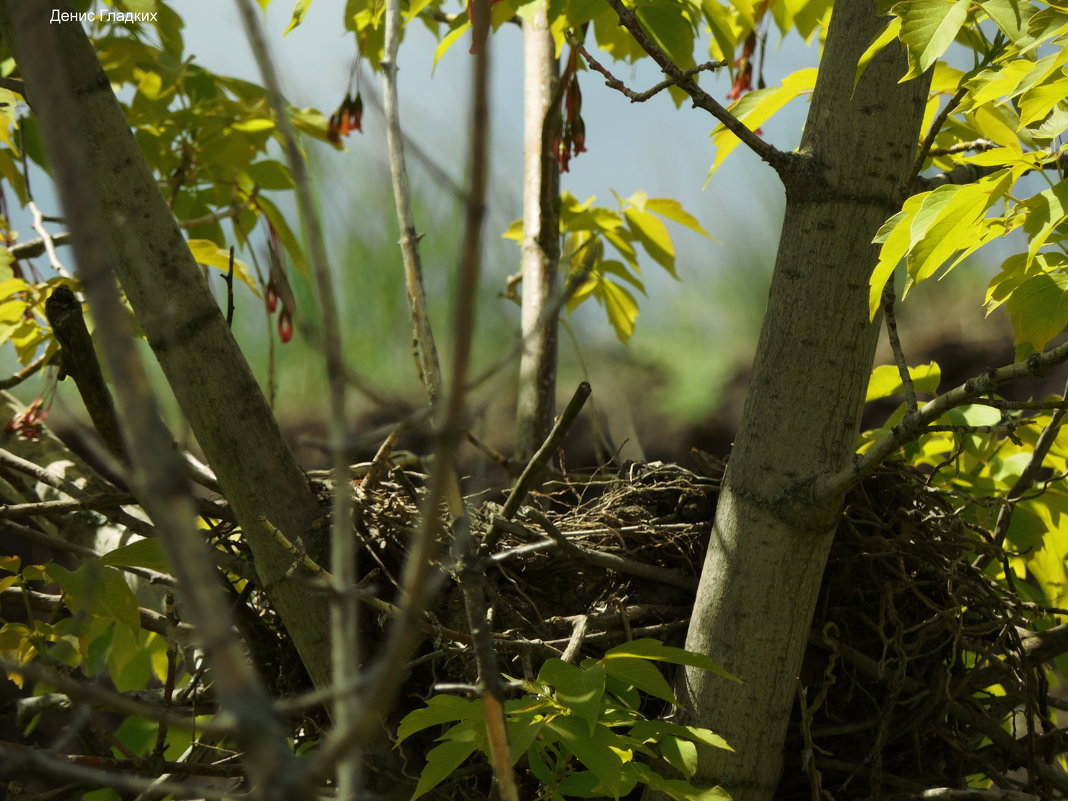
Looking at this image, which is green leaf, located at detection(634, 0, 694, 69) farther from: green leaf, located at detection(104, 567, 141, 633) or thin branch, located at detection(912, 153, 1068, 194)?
green leaf, located at detection(104, 567, 141, 633)

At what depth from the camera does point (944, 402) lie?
2.06 ft

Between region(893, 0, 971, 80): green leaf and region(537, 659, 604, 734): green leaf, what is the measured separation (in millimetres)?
485

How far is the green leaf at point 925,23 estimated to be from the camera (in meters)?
0.63

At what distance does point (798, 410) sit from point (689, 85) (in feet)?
0.97

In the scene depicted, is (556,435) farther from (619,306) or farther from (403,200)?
(619,306)

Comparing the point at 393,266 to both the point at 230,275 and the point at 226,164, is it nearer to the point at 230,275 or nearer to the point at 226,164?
the point at 226,164

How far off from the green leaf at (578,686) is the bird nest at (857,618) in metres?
0.22

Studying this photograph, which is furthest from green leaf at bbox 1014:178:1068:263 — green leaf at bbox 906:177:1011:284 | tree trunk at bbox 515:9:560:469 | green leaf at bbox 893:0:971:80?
tree trunk at bbox 515:9:560:469

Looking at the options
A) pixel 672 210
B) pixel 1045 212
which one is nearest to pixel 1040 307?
pixel 1045 212

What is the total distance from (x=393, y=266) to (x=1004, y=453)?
2944 millimetres

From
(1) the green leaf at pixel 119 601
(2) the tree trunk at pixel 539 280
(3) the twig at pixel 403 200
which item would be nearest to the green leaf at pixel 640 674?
(3) the twig at pixel 403 200

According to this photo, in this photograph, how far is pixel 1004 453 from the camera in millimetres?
1372

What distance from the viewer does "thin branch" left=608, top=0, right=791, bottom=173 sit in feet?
2.29

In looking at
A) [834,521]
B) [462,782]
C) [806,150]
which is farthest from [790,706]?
[806,150]
